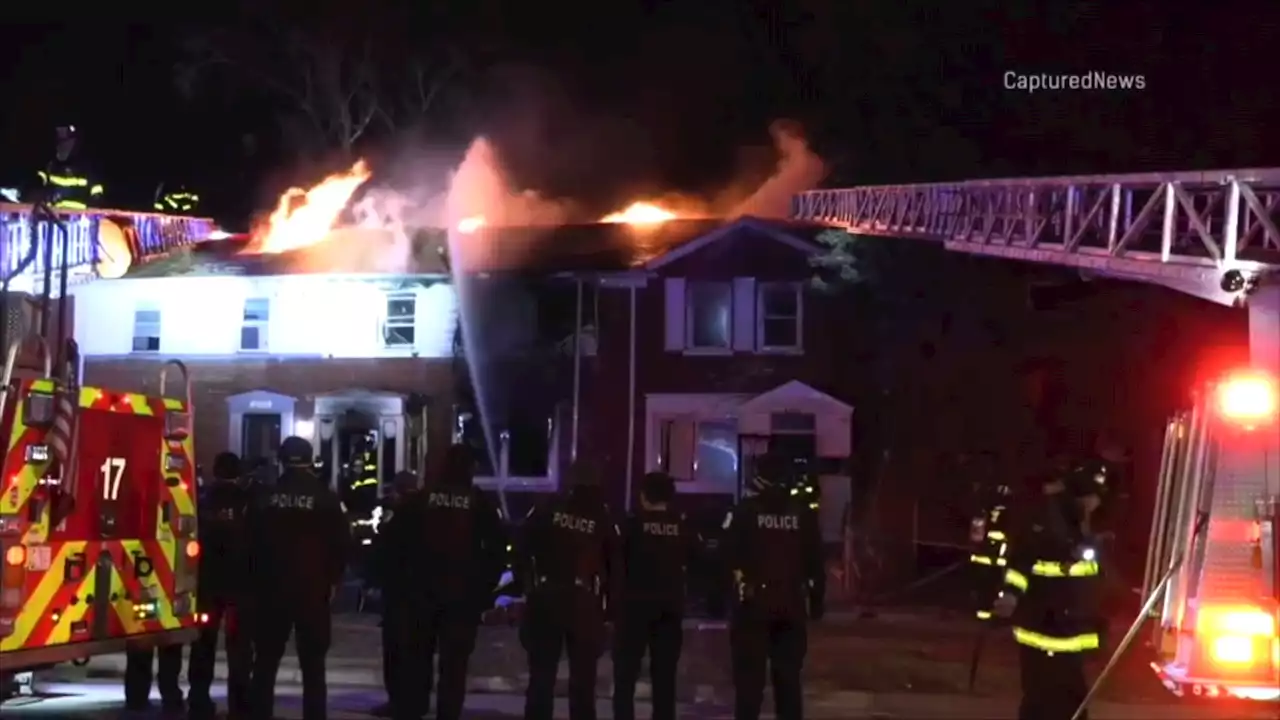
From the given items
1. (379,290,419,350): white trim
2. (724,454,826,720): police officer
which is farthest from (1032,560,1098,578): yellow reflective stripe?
(379,290,419,350): white trim

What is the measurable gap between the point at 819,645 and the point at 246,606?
234 inches

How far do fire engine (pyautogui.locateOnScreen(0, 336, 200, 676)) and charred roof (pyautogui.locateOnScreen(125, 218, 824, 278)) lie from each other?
17.4 meters

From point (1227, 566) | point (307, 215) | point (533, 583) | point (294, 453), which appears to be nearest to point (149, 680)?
point (294, 453)

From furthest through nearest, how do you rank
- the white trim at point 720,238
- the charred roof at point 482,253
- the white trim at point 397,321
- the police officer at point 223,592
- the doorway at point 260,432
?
1. the doorway at point 260,432
2. the white trim at point 397,321
3. the charred roof at point 482,253
4. the white trim at point 720,238
5. the police officer at point 223,592

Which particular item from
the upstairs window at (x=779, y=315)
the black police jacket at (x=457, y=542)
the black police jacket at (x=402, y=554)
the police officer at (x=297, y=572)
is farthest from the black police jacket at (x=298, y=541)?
the upstairs window at (x=779, y=315)

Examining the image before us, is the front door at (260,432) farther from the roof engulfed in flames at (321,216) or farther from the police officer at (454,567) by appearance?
the police officer at (454,567)

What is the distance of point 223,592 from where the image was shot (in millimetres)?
9547

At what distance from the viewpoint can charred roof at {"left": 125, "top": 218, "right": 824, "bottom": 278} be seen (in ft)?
88.4

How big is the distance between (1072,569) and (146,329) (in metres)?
23.8

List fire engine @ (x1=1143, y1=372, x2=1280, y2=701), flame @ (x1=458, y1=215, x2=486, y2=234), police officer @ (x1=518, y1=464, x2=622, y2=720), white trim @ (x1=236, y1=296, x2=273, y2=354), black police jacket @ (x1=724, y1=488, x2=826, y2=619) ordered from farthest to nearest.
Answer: flame @ (x1=458, y1=215, x2=486, y2=234)
white trim @ (x1=236, y1=296, x2=273, y2=354)
police officer @ (x1=518, y1=464, x2=622, y2=720)
black police jacket @ (x1=724, y1=488, x2=826, y2=619)
fire engine @ (x1=1143, y1=372, x2=1280, y2=701)

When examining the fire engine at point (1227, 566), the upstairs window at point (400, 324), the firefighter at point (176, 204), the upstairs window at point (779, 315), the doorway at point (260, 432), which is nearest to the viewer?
the fire engine at point (1227, 566)

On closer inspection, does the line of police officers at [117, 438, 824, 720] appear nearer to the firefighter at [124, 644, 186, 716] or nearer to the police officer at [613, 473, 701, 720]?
the police officer at [613, 473, 701, 720]

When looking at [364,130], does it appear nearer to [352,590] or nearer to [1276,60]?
[352,590]

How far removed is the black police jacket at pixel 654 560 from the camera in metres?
9.06
